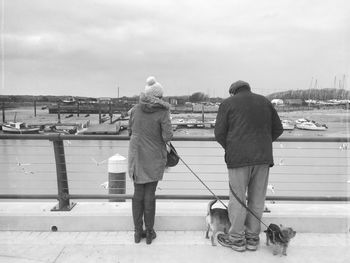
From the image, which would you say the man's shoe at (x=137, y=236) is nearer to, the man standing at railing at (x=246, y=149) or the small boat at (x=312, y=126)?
the man standing at railing at (x=246, y=149)

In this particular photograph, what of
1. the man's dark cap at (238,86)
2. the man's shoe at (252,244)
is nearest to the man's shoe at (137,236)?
the man's shoe at (252,244)

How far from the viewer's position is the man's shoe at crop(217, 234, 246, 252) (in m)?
3.46

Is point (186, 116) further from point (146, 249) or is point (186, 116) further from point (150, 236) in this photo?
point (146, 249)

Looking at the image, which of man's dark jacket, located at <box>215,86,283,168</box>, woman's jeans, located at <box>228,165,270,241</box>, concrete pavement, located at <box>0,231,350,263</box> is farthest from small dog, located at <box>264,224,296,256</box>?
man's dark jacket, located at <box>215,86,283,168</box>

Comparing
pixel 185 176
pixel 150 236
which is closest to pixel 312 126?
pixel 185 176

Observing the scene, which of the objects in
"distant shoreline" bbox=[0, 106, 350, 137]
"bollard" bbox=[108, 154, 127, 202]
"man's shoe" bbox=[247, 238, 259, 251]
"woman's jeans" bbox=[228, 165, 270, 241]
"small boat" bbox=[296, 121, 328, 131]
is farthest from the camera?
"small boat" bbox=[296, 121, 328, 131]

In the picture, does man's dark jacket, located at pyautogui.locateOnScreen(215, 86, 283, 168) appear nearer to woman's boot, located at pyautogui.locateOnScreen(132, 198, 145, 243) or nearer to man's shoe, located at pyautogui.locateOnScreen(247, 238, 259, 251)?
man's shoe, located at pyautogui.locateOnScreen(247, 238, 259, 251)

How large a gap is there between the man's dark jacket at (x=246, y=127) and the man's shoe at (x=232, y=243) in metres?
0.72

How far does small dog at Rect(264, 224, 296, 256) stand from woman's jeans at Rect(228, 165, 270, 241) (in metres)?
0.18

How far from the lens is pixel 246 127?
129 inches

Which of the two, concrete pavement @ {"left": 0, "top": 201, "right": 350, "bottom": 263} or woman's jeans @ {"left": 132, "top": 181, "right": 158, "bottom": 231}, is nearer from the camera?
concrete pavement @ {"left": 0, "top": 201, "right": 350, "bottom": 263}

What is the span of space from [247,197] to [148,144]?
3.51 ft

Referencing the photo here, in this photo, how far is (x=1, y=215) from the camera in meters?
3.93

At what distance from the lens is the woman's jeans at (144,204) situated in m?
3.66
